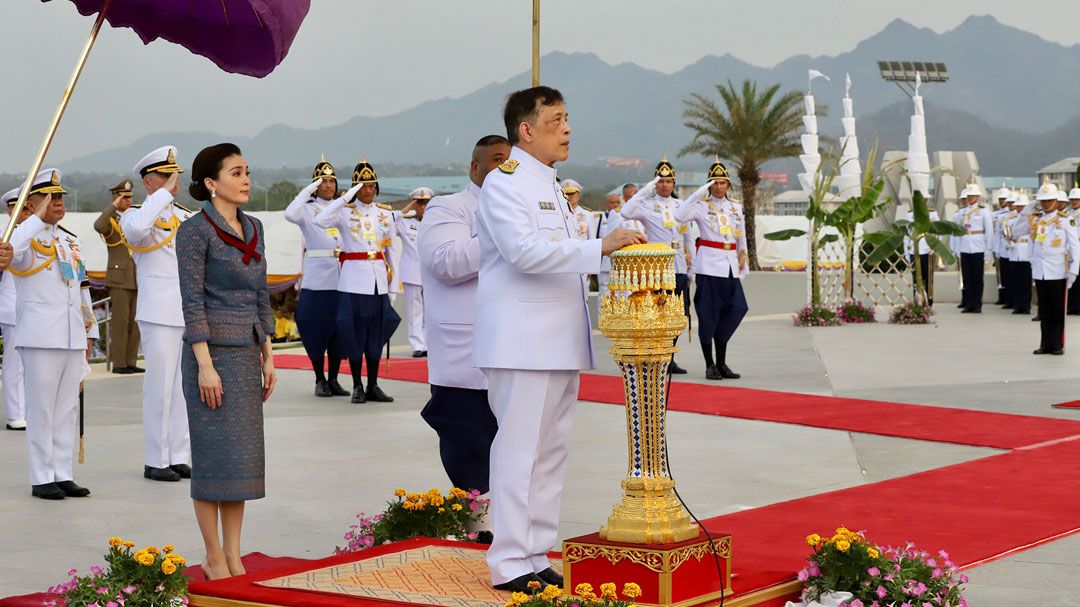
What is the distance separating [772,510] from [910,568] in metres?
2.13

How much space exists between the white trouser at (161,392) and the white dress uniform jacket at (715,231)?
588cm

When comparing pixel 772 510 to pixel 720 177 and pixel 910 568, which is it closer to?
pixel 910 568

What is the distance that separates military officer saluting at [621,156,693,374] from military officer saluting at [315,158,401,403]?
2384 millimetres

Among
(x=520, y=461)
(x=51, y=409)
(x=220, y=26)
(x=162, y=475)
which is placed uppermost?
(x=220, y=26)

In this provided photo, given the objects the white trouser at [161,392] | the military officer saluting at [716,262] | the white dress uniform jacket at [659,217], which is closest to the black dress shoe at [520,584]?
the white trouser at [161,392]

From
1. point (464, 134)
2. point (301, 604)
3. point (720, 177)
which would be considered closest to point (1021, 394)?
point (720, 177)

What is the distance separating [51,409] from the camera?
7707 millimetres

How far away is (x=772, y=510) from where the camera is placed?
698 cm

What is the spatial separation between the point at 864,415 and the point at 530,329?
6.13 metres

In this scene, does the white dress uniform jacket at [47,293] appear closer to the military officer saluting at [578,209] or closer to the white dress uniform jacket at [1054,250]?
the military officer saluting at [578,209]

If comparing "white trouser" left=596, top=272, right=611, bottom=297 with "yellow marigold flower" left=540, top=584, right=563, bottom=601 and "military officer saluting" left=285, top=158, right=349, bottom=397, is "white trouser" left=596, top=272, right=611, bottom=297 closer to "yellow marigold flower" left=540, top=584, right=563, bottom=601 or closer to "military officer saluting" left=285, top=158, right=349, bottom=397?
"yellow marigold flower" left=540, top=584, right=563, bottom=601

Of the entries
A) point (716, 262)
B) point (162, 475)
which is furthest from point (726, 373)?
point (162, 475)

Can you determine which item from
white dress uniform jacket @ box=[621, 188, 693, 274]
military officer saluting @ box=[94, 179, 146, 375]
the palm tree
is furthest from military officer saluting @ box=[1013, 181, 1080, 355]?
the palm tree

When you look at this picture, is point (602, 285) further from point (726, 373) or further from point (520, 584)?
point (726, 373)
